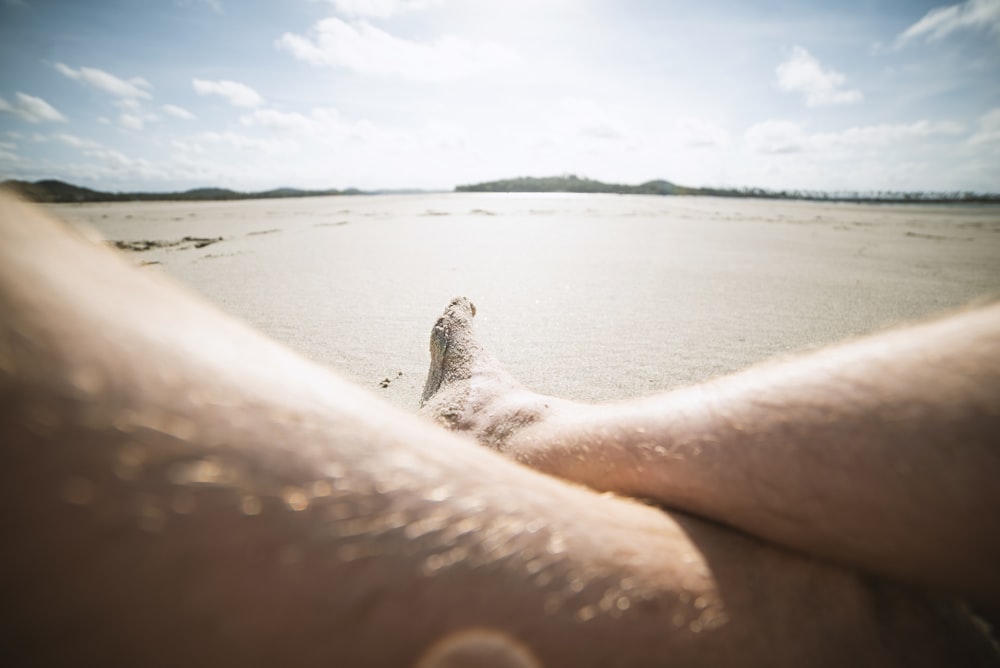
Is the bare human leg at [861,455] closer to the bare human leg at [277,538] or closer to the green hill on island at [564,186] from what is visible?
the bare human leg at [277,538]

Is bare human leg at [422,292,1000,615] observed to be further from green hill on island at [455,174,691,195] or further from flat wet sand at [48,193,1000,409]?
green hill on island at [455,174,691,195]

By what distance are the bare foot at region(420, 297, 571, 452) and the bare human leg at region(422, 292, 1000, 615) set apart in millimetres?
507

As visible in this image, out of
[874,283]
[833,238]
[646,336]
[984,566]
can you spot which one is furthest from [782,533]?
[833,238]

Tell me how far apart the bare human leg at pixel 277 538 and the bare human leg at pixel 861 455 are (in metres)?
0.08

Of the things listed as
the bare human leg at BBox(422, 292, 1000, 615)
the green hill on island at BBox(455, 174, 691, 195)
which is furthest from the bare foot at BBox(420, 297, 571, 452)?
the green hill on island at BBox(455, 174, 691, 195)

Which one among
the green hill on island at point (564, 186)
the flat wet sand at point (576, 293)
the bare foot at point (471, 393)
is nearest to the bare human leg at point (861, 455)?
the bare foot at point (471, 393)

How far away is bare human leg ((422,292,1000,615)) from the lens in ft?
1.72

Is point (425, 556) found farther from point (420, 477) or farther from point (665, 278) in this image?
point (665, 278)

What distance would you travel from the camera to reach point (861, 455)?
58 cm

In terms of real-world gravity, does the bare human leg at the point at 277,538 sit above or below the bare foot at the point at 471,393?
above

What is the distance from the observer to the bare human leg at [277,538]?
0.33 m

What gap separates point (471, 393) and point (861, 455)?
1.14m

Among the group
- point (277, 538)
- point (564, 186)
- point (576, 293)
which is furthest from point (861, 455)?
point (564, 186)

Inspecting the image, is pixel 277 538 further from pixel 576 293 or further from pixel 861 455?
pixel 576 293
